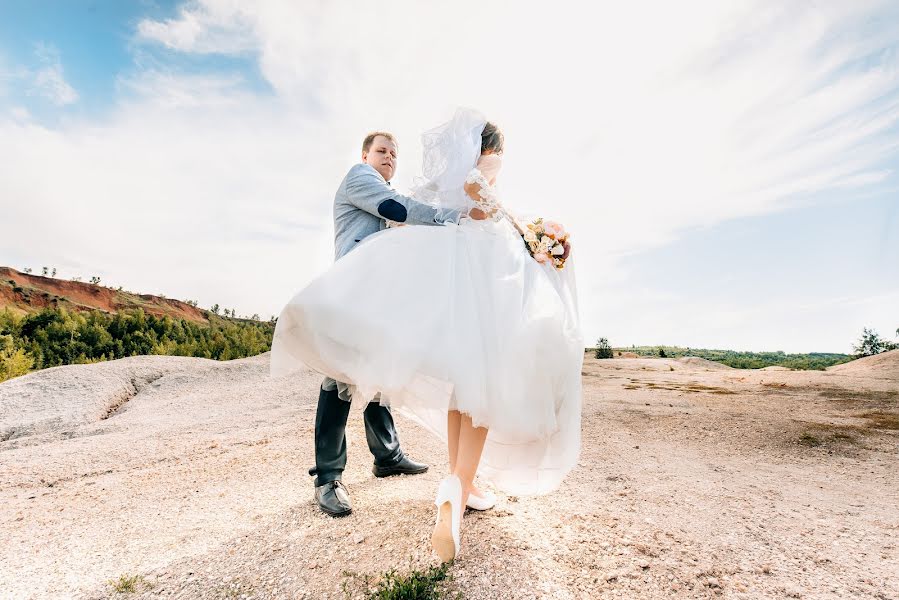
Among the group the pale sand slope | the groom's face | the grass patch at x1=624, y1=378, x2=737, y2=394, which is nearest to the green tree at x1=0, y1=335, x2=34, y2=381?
the pale sand slope

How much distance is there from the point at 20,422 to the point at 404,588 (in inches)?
368

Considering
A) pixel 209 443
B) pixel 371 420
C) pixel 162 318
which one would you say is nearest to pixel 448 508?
pixel 371 420

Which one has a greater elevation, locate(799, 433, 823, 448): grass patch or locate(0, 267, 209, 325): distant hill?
locate(0, 267, 209, 325): distant hill

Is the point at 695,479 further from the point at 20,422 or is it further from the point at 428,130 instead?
the point at 20,422

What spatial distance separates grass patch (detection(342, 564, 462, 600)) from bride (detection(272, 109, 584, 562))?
0.65 ft

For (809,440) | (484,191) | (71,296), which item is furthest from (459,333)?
(71,296)

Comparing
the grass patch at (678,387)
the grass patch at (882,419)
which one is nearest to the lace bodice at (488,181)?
A: the grass patch at (882,419)

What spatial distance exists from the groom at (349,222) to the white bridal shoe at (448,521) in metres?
1.08

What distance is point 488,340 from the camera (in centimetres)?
282

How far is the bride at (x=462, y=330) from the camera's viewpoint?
2752 millimetres

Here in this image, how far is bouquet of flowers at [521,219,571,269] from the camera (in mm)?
3389

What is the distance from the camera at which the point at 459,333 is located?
280 centimetres

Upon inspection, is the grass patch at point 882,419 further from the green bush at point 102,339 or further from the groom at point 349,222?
the green bush at point 102,339

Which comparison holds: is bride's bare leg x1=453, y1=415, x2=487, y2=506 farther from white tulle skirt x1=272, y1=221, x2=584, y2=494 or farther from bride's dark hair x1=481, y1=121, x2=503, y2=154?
bride's dark hair x1=481, y1=121, x2=503, y2=154
